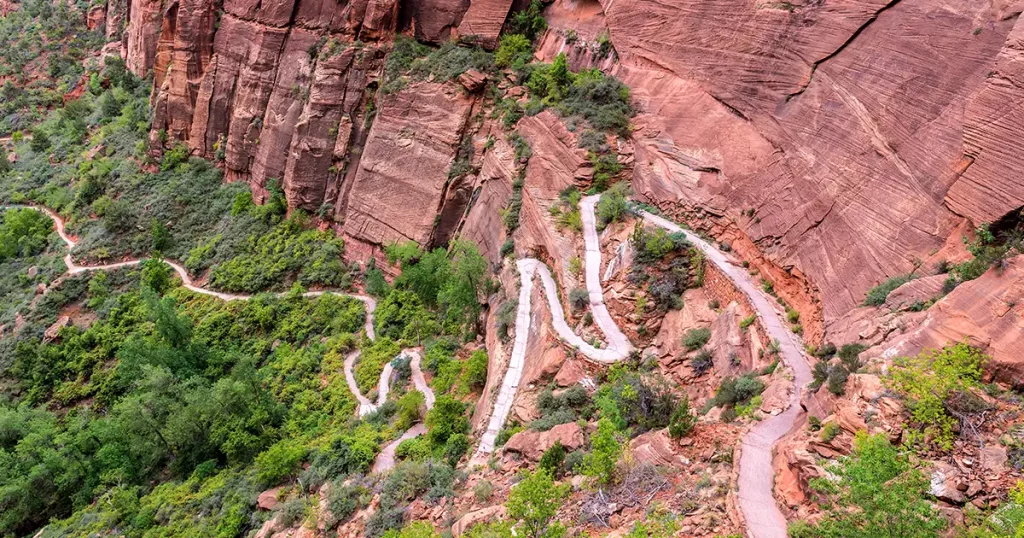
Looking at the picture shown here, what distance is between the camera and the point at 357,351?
3409 cm

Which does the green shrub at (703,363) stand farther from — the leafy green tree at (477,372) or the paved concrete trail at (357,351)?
the paved concrete trail at (357,351)

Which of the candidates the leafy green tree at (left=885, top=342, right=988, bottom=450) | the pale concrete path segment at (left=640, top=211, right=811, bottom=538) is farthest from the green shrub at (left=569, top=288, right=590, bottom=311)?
the leafy green tree at (left=885, top=342, right=988, bottom=450)

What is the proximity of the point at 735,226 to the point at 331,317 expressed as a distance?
25.7 m

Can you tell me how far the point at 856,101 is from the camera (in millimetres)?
19359

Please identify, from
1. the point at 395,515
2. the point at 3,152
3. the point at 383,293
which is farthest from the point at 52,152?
the point at 395,515

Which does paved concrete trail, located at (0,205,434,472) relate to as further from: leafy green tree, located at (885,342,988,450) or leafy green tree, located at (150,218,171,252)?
leafy green tree, located at (885,342,988,450)

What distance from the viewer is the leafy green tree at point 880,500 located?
8.30 meters

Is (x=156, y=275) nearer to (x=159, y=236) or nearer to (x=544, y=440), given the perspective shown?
(x=159, y=236)

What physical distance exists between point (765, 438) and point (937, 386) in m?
3.82

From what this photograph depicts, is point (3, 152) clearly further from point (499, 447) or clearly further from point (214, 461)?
point (499, 447)

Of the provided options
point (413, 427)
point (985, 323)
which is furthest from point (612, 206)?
point (985, 323)

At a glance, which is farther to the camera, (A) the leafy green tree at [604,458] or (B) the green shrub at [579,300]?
(B) the green shrub at [579,300]

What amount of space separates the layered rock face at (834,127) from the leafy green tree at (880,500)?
8553 mm

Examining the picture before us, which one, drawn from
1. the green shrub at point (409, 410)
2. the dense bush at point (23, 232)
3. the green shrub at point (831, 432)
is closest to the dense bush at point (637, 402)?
the green shrub at point (831, 432)
